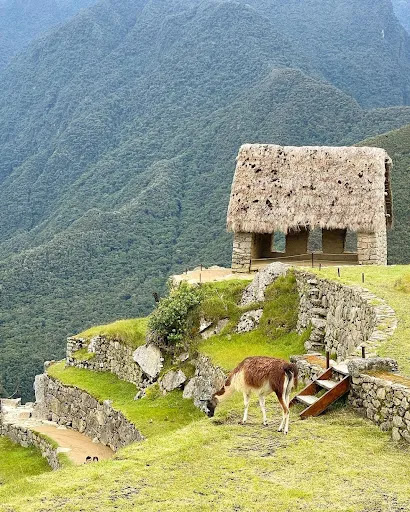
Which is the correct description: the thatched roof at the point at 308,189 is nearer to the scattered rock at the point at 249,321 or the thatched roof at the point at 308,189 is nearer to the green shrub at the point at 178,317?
the green shrub at the point at 178,317

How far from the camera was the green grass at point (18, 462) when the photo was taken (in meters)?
18.0

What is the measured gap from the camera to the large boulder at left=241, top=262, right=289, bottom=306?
16781 mm

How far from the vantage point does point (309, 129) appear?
7981cm

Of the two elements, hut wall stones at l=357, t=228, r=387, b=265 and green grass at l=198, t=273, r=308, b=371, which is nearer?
green grass at l=198, t=273, r=308, b=371

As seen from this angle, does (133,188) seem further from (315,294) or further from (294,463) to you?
(294,463)

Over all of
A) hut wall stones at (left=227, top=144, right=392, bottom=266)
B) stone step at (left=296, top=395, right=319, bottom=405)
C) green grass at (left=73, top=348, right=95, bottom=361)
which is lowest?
green grass at (left=73, top=348, right=95, bottom=361)

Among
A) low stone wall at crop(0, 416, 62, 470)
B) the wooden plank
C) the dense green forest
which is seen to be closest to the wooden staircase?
the wooden plank

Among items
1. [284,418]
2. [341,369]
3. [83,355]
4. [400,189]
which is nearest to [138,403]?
[83,355]

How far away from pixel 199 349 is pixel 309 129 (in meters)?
66.3

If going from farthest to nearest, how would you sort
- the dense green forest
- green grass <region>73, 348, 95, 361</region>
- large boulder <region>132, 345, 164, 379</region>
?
the dense green forest, green grass <region>73, 348, 95, 361</region>, large boulder <region>132, 345, 164, 379</region>

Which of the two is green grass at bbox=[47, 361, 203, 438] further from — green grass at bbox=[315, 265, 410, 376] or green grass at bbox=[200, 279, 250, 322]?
green grass at bbox=[315, 265, 410, 376]

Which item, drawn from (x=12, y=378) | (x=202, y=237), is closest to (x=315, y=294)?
(x=12, y=378)

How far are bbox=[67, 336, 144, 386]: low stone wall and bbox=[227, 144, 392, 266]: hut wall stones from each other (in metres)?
4.04

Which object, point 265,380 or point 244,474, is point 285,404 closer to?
point 265,380
